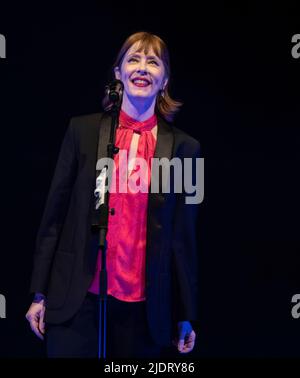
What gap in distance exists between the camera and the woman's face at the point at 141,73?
236 cm

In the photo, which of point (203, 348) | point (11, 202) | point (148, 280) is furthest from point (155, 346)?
point (11, 202)

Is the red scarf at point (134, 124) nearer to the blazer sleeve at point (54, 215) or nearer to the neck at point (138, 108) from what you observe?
the neck at point (138, 108)

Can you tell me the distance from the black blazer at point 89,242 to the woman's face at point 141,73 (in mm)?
161

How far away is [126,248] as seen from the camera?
7.14 ft

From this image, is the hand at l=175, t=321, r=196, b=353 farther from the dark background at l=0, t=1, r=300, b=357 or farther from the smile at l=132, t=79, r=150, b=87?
the smile at l=132, t=79, r=150, b=87

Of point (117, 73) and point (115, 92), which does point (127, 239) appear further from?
point (117, 73)

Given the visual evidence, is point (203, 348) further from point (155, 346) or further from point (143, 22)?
point (143, 22)

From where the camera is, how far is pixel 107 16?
3.00m

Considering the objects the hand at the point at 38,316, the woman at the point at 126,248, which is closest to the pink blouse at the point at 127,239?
the woman at the point at 126,248

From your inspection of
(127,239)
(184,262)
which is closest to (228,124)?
(184,262)

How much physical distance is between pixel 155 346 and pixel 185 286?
10.5 inches

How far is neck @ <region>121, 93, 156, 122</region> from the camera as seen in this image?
2363 millimetres

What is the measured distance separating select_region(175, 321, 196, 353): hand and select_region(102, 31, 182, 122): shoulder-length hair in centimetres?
90

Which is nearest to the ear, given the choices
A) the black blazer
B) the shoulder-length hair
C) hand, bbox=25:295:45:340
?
the shoulder-length hair
